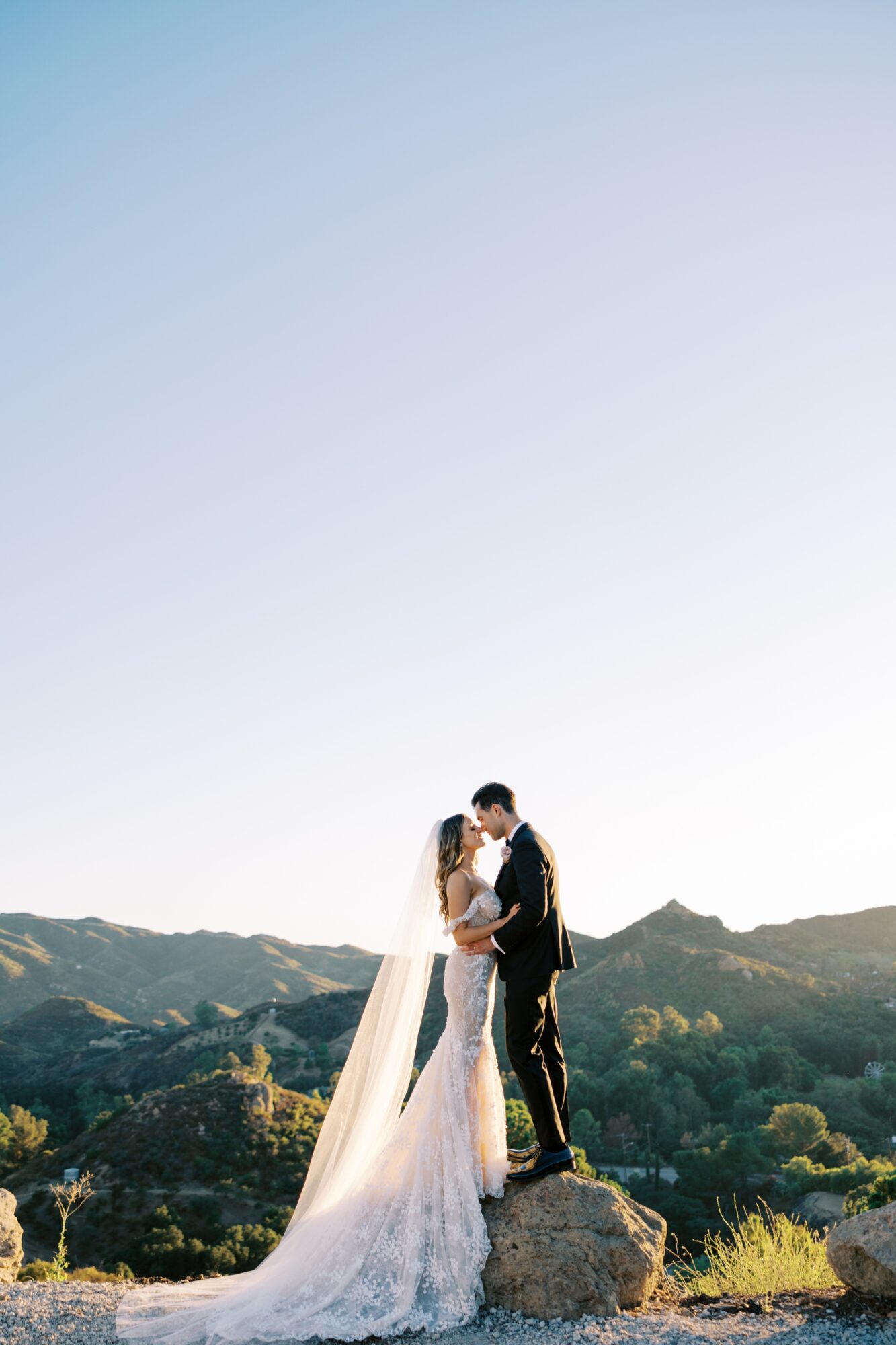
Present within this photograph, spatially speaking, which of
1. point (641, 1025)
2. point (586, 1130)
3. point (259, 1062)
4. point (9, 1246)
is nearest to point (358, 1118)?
point (9, 1246)

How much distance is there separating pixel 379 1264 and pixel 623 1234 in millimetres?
1643

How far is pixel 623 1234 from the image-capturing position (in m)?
5.99

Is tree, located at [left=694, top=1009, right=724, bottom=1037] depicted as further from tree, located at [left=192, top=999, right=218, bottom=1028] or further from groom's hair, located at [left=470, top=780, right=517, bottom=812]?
groom's hair, located at [left=470, top=780, right=517, bottom=812]

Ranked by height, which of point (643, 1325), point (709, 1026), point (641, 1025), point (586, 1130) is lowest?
point (586, 1130)

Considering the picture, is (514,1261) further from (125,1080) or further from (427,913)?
(125,1080)

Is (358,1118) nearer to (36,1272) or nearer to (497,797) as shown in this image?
(497,797)

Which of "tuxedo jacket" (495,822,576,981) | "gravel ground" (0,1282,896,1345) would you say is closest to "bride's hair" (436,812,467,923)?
"tuxedo jacket" (495,822,576,981)

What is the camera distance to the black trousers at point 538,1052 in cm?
604

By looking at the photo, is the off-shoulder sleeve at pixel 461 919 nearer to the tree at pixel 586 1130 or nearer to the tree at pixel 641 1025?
the tree at pixel 586 1130

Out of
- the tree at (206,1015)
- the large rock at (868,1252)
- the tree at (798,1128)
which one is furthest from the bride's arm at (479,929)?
the tree at (206,1015)

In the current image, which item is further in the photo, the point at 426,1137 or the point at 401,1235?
the point at 426,1137

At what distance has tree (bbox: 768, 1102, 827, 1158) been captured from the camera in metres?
39.9

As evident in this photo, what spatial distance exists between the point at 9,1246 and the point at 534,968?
6.18 metres

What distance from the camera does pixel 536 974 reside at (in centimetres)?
612
